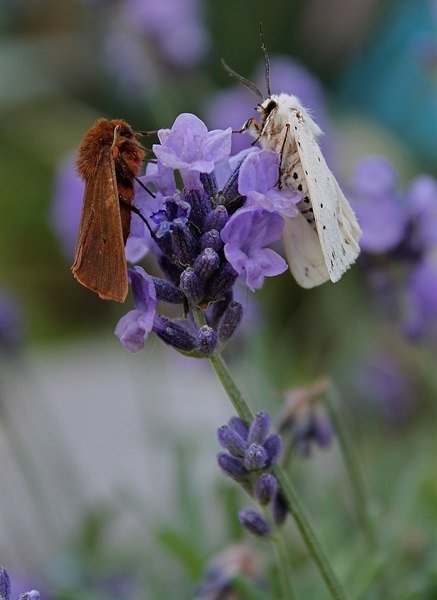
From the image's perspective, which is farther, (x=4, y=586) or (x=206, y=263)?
(x=206, y=263)

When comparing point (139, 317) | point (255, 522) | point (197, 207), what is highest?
point (197, 207)

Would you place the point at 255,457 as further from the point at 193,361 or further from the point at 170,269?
the point at 193,361

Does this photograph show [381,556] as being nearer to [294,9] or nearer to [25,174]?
[25,174]

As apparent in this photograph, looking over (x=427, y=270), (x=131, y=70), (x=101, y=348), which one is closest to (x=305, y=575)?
(x=427, y=270)

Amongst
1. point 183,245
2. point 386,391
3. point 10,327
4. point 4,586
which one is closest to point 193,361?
point 386,391

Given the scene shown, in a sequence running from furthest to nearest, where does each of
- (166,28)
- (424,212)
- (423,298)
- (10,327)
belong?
(166,28), (10,327), (423,298), (424,212)
